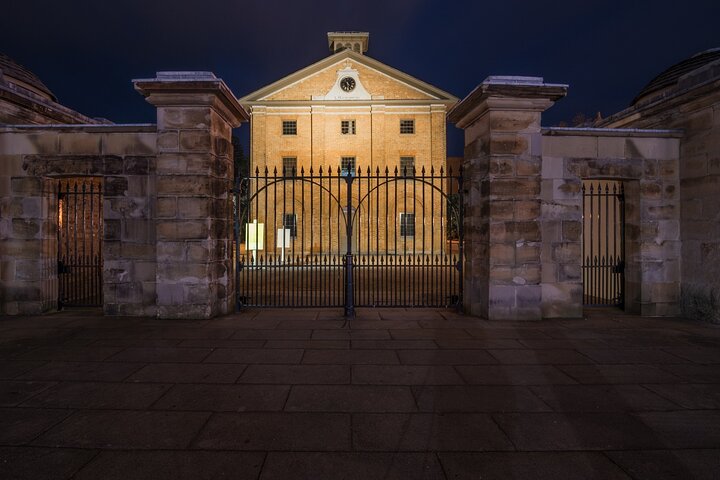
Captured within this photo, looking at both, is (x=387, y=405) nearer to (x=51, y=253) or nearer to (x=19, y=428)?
(x=19, y=428)

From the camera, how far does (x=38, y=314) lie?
7.41 m

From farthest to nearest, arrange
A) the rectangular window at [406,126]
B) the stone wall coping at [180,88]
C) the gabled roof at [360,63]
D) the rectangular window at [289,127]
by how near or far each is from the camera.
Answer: the rectangular window at [406,126] → the rectangular window at [289,127] → the gabled roof at [360,63] → the stone wall coping at [180,88]

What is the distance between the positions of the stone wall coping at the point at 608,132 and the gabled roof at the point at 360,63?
22.8 metres

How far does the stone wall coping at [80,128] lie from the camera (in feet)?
23.6

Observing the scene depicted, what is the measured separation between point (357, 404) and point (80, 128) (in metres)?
7.47

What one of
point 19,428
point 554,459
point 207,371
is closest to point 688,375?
point 554,459

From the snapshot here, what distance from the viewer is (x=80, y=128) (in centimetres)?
727

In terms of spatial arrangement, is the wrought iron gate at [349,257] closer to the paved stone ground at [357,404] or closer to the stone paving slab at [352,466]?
the paved stone ground at [357,404]

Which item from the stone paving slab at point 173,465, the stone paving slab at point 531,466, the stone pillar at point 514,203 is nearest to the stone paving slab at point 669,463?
the stone paving slab at point 531,466

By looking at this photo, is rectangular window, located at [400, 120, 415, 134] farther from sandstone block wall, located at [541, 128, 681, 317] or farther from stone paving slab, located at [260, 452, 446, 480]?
stone paving slab, located at [260, 452, 446, 480]

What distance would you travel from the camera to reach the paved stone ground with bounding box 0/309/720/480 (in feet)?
8.82

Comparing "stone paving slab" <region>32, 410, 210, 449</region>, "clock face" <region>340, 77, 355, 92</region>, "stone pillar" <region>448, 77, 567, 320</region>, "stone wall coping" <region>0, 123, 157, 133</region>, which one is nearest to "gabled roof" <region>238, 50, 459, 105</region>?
"clock face" <region>340, 77, 355, 92</region>

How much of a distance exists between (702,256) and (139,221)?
35.4ft

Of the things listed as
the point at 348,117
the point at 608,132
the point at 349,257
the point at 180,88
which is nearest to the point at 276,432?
the point at 349,257
